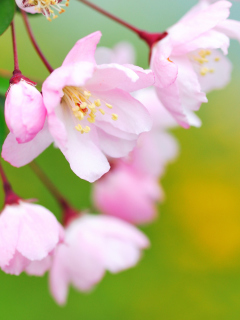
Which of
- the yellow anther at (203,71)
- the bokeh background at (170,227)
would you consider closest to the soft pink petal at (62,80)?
the yellow anther at (203,71)

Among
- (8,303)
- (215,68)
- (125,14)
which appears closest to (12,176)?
(8,303)

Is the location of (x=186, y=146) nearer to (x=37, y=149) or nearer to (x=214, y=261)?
(x=214, y=261)

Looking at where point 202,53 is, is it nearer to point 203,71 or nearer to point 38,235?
point 203,71

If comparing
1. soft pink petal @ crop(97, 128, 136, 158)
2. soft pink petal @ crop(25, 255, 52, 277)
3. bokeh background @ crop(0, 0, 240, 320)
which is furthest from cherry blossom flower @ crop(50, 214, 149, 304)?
bokeh background @ crop(0, 0, 240, 320)

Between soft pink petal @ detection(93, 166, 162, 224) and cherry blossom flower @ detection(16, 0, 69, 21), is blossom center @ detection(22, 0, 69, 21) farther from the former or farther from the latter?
soft pink petal @ detection(93, 166, 162, 224)

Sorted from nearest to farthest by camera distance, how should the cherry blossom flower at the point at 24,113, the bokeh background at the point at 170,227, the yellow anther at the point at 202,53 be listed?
the cherry blossom flower at the point at 24,113
the yellow anther at the point at 202,53
the bokeh background at the point at 170,227

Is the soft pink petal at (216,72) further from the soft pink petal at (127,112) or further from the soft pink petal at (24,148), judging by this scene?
the soft pink petal at (24,148)

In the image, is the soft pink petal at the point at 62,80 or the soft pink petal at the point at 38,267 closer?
the soft pink petal at the point at 62,80
